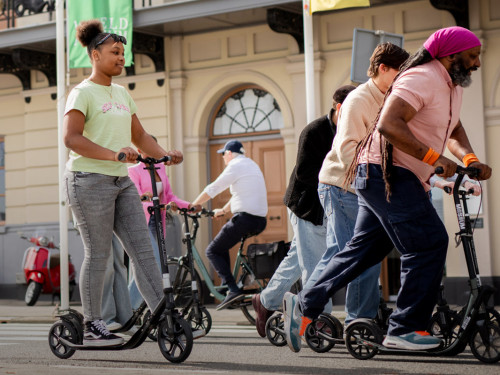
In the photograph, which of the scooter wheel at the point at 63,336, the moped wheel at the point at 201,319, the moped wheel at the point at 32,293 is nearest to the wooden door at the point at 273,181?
the moped wheel at the point at 32,293

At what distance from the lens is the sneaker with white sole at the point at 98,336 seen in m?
5.84

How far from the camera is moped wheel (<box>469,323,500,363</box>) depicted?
204 inches

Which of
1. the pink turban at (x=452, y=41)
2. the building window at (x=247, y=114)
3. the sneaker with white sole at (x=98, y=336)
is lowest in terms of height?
the sneaker with white sole at (x=98, y=336)

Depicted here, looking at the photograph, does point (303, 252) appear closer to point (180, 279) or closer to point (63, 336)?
point (63, 336)

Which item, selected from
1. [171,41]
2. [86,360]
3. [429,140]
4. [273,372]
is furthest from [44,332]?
[171,41]

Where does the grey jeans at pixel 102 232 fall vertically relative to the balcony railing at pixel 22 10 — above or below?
below

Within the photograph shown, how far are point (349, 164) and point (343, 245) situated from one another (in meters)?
0.55

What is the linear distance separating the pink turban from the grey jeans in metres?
2.11

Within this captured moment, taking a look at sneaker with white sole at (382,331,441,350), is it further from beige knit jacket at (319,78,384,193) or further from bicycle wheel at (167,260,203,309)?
bicycle wheel at (167,260,203,309)

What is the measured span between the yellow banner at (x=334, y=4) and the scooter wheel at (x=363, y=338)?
6.20m

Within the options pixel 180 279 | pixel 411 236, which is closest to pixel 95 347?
pixel 411 236

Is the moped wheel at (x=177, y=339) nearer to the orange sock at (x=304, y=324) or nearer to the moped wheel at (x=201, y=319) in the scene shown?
the orange sock at (x=304, y=324)

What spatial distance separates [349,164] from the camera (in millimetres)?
5973

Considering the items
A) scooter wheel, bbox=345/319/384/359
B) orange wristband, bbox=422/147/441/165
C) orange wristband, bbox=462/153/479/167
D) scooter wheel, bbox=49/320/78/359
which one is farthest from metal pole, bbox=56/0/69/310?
orange wristband, bbox=422/147/441/165
